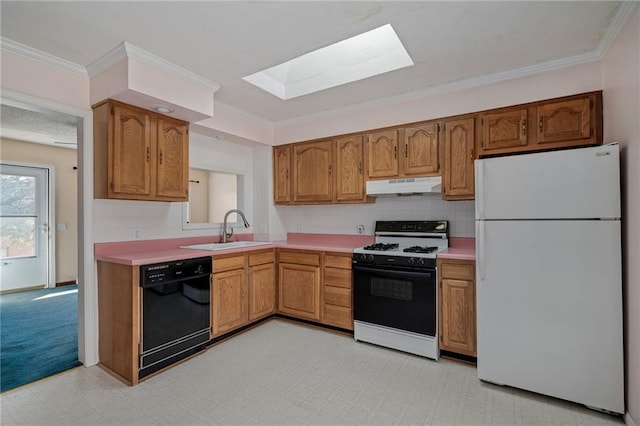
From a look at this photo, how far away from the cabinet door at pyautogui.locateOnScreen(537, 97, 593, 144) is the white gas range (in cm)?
118

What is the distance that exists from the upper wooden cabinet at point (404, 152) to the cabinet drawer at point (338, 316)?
1.44 metres

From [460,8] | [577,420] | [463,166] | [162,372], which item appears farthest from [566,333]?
[162,372]

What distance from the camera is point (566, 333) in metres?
2.08

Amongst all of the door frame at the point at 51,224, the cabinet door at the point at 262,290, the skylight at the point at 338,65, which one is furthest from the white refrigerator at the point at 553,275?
the door frame at the point at 51,224

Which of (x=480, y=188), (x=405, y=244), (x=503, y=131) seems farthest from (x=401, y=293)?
(x=503, y=131)

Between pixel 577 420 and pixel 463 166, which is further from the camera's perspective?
pixel 463 166

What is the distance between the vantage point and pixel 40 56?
7.74 feet

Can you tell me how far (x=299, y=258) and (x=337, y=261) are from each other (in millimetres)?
489

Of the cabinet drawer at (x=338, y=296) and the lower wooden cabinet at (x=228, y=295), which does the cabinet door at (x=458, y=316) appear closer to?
the cabinet drawer at (x=338, y=296)

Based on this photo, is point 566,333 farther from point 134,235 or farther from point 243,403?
point 134,235

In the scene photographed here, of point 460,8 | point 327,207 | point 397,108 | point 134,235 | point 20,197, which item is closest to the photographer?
point 460,8

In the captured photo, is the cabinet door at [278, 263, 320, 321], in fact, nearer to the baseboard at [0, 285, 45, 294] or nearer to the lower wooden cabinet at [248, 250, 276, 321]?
the lower wooden cabinet at [248, 250, 276, 321]

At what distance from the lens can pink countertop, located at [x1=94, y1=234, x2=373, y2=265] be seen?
2.57m

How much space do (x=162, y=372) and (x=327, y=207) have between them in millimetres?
2479
